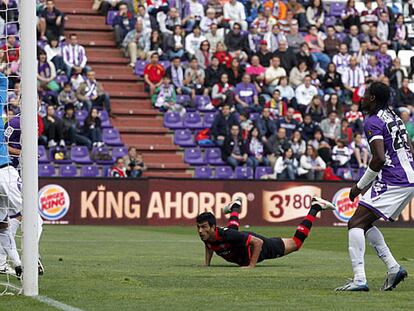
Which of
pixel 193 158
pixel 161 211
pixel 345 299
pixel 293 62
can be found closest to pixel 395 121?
pixel 345 299

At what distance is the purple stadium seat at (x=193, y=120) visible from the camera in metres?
33.8

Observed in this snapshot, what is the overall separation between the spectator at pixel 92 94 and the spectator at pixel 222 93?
3.01 metres

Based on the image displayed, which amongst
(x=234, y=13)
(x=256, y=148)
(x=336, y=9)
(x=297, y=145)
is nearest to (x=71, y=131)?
(x=256, y=148)

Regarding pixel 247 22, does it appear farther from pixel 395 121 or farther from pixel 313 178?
pixel 395 121

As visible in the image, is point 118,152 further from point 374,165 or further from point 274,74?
point 374,165

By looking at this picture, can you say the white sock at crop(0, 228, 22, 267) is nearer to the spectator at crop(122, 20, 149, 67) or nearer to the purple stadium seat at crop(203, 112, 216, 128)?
the purple stadium seat at crop(203, 112, 216, 128)

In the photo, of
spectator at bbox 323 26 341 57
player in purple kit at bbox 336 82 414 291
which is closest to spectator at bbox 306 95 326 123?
spectator at bbox 323 26 341 57

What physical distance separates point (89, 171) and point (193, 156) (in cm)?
335

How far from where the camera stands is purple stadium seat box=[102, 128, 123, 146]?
3281 cm

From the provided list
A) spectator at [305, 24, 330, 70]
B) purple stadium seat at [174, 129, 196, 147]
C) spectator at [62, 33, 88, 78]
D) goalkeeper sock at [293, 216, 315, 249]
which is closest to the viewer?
goalkeeper sock at [293, 216, 315, 249]

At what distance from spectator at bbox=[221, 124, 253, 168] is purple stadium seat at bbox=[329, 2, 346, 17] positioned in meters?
9.00

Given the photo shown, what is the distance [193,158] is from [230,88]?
262 cm

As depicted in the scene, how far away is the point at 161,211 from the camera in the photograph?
30.7 metres

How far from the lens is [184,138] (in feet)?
111
